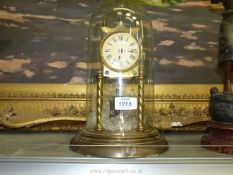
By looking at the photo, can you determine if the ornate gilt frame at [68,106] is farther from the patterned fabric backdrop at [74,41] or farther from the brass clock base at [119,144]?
the brass clock base at [119,144]

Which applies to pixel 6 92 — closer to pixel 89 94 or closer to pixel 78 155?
pixel 89 94

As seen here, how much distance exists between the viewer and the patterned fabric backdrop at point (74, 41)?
116cm

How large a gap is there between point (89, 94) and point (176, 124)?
29 cm

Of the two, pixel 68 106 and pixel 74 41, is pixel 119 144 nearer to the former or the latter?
pixel 68 106

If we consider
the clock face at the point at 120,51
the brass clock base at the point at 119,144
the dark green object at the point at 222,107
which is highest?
the clock face at the point at 120,51

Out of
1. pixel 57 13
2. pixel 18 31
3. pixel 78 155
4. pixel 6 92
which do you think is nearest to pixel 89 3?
pixel 57 13

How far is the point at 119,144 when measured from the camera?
0.88 m

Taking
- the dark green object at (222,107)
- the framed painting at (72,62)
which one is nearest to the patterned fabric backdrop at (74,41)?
the framed painting at (72,62)

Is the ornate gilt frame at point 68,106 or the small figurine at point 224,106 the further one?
the ornate gilt frame at point 68,106

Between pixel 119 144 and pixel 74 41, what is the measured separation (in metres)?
0.43

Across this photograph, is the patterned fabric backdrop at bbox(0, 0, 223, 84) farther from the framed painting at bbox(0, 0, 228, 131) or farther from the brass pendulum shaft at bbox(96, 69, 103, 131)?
the brass pendulum shaft at bbox(96, 69, 103, 131)

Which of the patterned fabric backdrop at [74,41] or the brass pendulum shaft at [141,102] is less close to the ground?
the patterned fabric backdrop at [74,41]

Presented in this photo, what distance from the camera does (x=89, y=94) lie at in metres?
1.10

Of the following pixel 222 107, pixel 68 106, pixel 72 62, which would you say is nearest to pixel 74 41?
pixel 72 62
